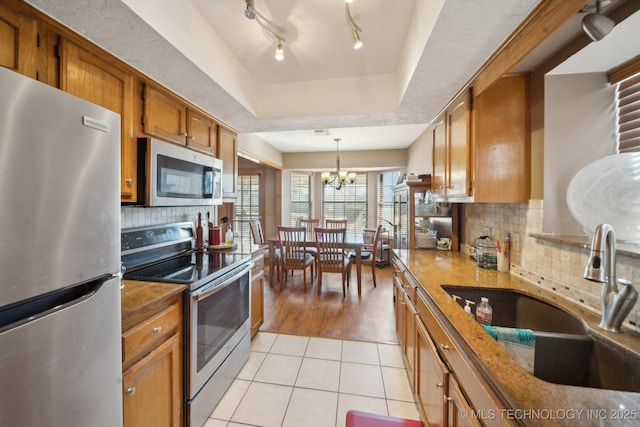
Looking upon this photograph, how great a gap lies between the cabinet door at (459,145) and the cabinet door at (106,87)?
216cm

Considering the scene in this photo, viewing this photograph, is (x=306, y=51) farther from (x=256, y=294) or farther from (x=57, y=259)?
(x=256, y=294)

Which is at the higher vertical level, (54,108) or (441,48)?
(441,48)

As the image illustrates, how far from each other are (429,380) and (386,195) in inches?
180

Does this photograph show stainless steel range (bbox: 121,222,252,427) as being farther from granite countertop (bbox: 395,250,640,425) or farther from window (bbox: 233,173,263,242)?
window (bbox: 233,173,263,242)

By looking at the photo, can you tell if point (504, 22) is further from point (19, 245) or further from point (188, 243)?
point (188, 243)

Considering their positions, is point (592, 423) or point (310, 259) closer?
point (592, 423)

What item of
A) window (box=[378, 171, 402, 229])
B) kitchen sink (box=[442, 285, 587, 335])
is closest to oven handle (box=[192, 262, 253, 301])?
kitchen sink (box=[442, 285, 587, 335])

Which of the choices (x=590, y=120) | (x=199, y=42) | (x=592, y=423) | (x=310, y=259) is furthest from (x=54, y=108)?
(x=310, y=259)

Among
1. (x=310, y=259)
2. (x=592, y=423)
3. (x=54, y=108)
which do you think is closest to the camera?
(x=592, y=423)

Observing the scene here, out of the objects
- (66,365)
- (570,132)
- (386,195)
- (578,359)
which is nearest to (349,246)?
(386,195)

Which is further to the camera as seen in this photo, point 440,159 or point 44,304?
point 440,159

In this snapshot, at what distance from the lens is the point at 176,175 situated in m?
1.75

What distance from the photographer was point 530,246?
1560 millimetres

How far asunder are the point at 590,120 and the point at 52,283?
2398mm
